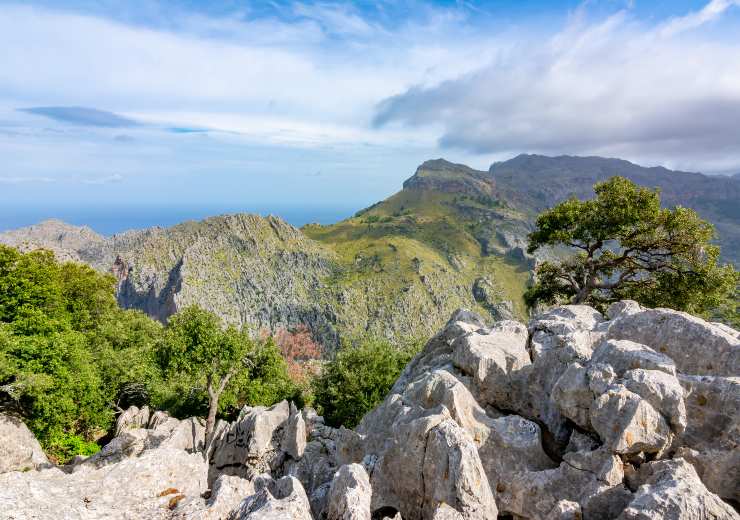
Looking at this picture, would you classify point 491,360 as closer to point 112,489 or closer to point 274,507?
point 274,507

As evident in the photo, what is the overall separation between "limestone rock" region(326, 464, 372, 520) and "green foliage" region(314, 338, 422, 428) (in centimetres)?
2845

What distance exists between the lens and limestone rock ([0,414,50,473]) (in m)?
24.8

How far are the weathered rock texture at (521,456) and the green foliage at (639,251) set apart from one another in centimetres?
1853

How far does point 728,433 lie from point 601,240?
27374 millimetres

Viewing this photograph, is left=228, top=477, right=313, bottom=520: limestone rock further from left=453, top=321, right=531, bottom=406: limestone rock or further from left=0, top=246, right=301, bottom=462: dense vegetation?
left=0, top=246, right=301, bottom=462: dense vegetation

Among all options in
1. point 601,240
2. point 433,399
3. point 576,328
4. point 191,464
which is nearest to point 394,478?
point 433,399

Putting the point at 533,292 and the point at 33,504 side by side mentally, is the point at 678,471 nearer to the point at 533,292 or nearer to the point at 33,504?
the point at 33,504

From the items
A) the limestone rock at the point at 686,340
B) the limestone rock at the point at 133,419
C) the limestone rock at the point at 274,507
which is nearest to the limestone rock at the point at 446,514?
the limestone rock at the point at 274,507

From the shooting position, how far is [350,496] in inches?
509

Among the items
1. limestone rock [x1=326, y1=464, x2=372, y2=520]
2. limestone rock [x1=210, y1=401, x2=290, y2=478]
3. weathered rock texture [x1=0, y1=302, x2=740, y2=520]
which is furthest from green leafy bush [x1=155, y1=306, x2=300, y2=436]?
limestone rock [x1=326, y1=464, x2=372, y2=520]

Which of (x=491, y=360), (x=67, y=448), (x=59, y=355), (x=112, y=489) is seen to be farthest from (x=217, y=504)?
(x=67, y=448)

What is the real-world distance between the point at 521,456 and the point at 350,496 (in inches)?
285

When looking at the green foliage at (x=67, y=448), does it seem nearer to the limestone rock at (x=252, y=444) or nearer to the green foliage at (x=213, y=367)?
the green foliage at (x=213, y=367)

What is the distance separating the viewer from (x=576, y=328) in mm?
22906
